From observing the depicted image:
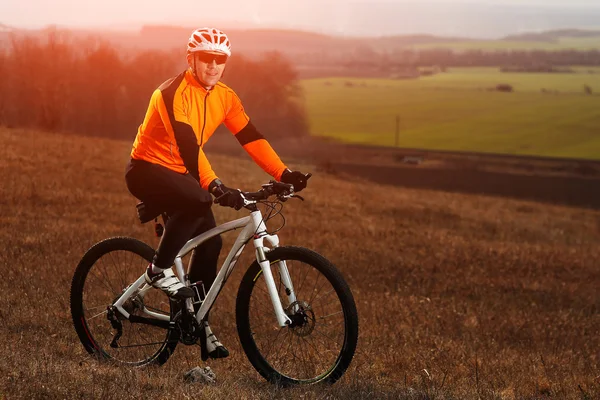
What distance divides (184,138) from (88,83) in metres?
57.1

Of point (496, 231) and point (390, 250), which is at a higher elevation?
point (390, 250)

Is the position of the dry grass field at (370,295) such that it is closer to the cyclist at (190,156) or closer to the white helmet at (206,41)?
the cyclist at (190,156)

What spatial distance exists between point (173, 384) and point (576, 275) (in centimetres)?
1744

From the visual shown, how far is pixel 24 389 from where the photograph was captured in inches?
199

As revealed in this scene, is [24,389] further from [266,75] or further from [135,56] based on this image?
[266,75]

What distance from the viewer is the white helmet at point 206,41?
584 centimetres

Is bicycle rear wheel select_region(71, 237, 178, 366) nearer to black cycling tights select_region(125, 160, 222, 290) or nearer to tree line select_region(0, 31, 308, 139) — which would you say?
black cycling tights select_region(125, 160, 222, 290)

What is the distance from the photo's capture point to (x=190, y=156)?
574cm

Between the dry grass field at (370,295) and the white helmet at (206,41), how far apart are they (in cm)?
232

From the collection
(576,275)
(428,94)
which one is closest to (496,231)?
(576,275)

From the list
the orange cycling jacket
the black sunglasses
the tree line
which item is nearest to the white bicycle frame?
the orange cycling jacket

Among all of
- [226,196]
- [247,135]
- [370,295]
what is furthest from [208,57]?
[370,295]

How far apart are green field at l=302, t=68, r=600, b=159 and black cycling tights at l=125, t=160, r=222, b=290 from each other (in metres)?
106

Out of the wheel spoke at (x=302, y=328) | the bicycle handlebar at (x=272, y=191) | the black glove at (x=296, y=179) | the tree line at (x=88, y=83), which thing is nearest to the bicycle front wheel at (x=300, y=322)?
the wheel spoke at (x=302, y=328)
